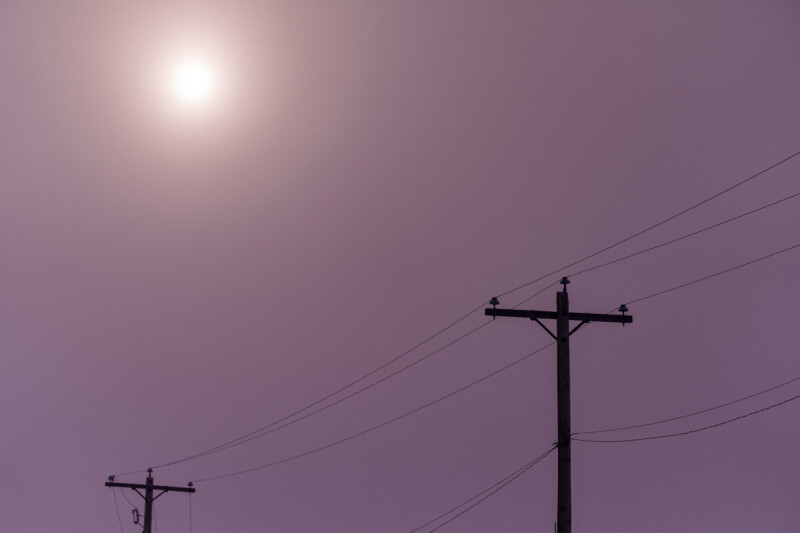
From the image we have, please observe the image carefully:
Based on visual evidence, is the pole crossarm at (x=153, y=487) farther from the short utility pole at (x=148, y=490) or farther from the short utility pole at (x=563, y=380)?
the short utility pole at (x=563, y=380)

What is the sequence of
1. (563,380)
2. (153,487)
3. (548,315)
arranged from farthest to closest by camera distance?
1. (153,487)
2. (548,315)
3. (563,380)

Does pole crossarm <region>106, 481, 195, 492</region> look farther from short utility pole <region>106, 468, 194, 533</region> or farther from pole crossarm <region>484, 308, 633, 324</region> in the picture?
pole crossarm <region>484, 308, 633, 324</region>

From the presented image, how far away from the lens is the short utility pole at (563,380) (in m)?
22.2

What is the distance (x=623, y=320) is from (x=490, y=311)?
3.23 metres

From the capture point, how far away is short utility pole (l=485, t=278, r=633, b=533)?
22250mm

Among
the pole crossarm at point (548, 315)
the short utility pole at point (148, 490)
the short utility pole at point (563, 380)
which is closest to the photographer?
the short utility pole at point (563, 380)

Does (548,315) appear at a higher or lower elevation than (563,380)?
higher

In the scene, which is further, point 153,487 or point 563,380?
point 153,487

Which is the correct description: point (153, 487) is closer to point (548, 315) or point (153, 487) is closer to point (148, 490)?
point (148, 490)

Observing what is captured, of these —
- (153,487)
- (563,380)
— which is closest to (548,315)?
(563,380)

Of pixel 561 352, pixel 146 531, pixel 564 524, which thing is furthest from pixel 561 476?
pixel 146 531

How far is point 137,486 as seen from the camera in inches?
1804

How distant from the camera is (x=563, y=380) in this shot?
2331 centimetres

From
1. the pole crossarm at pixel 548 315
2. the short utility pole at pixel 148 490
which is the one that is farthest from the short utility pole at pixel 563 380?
the short utility pole at pixel 148 490
